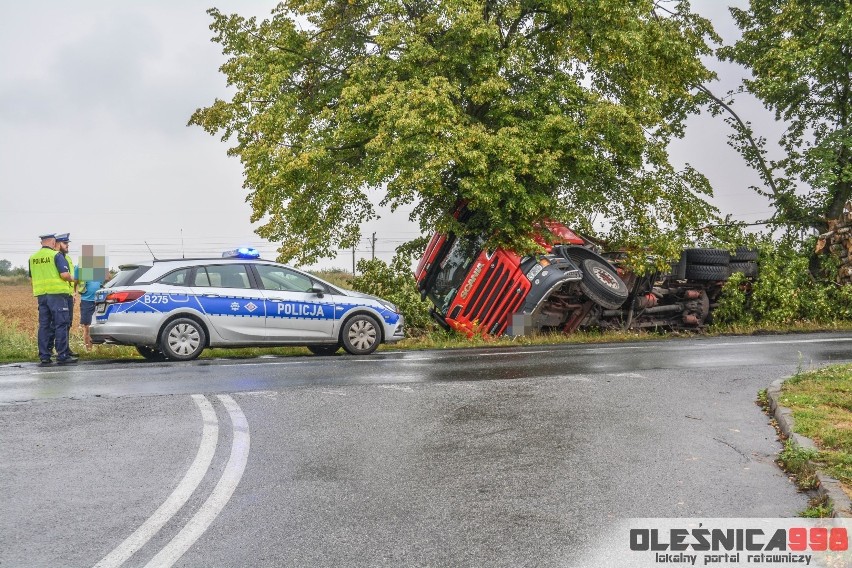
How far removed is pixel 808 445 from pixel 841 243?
19.7 meters

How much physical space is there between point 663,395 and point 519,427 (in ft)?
8.50

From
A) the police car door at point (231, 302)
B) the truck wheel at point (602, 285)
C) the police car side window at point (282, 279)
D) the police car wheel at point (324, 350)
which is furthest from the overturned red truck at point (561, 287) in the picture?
the police car door at point (231, 302)

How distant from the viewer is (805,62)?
25469mm

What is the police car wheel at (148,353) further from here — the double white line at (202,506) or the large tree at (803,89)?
the large tree at (803,89)

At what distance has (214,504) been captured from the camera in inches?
244

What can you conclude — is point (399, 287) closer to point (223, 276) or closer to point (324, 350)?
point (324, 350)

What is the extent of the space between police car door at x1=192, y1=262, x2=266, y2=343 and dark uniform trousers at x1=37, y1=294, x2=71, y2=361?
2.08m

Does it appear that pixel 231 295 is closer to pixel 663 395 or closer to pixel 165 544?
pixel 663 395

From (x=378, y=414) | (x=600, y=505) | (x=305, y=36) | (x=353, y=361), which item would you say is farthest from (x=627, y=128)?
(x=600, y=505)

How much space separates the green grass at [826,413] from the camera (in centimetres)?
701

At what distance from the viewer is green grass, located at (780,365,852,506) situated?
7.01 metres

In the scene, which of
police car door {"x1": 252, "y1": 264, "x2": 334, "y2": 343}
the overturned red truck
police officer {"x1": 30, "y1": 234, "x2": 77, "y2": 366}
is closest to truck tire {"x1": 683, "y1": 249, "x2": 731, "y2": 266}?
the overturned red truck

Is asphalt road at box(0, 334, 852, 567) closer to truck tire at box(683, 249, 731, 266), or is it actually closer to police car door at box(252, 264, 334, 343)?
police car door at box(252, 264, 334, 343)

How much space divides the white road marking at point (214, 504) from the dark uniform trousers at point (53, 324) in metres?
7.19
